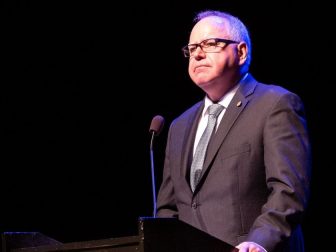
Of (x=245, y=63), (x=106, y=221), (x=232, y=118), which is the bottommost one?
(x=106, y=221)

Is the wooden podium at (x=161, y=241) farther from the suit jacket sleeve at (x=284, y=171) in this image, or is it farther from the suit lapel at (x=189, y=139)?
the suit lapel at (x=189, y=139)

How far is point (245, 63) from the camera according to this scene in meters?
3.29

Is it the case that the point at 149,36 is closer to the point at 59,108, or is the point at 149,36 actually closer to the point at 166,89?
the point at 166,89

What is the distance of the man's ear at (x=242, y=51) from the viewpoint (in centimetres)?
328

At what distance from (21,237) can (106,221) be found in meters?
2.80

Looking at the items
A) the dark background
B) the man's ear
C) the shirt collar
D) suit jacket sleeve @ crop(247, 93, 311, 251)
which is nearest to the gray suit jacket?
suit jacket sleeve @ crop(247, 93, 311, 251)

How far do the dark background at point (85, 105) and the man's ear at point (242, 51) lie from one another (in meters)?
2.01

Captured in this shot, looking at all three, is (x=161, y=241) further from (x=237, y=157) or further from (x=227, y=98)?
(x=227, y=98)

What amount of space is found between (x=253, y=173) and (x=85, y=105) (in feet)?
9.63

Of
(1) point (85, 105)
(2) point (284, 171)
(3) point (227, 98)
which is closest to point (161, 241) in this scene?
(2) point (284, 171)

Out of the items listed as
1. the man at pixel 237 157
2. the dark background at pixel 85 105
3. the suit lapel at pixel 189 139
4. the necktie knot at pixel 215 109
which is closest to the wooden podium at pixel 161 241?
the man at pixel 237 157

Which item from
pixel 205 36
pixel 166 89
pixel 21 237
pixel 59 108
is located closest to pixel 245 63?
pixel 205 36

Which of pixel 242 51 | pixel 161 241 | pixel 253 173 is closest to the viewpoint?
pixel 161 241

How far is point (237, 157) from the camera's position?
112 inches
